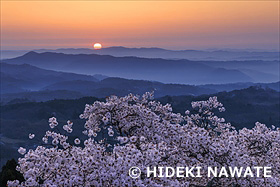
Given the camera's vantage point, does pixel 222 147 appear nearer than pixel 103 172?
No

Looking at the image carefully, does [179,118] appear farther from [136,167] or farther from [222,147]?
[136,167]

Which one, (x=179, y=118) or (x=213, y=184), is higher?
(x=179, y=118)

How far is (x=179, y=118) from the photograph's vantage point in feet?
91.7

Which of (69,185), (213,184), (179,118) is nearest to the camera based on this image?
(69,185)

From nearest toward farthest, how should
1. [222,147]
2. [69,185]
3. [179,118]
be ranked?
[69,185] → [222,147] → [179,118]

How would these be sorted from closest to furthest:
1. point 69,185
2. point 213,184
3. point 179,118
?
1. point 69,185
2. point 213,184
3. point 179,118

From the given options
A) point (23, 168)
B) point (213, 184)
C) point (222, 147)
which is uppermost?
point (222, 147)

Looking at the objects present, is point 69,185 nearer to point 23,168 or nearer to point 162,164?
point 23,168

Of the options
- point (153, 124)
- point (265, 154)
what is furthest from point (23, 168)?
point (265, 154)

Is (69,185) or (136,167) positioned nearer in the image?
(136,167)

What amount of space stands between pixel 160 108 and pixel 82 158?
414 inches

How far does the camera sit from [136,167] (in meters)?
16.2

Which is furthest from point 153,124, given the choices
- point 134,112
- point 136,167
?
point 136,167

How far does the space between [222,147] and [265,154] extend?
9451mm
